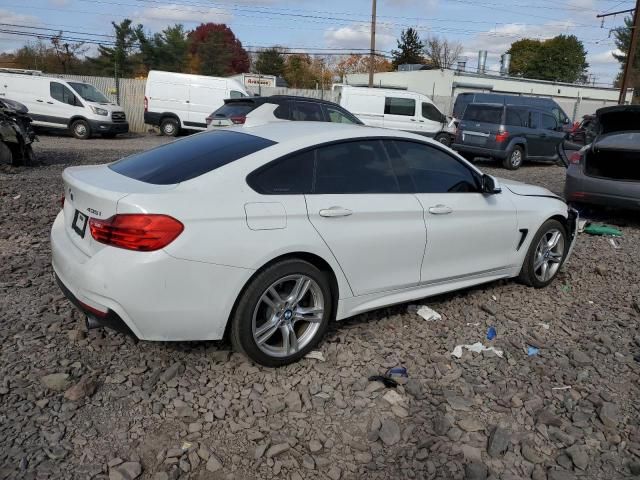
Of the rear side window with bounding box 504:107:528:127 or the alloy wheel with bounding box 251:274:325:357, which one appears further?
the rear side window with bounding box 504:107:528:127

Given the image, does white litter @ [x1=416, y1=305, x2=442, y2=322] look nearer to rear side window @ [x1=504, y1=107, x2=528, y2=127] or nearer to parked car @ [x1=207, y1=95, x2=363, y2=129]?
parked car @ [x1=207, y1=95, x2=363, y2=129]

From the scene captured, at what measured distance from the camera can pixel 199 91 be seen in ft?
68.4

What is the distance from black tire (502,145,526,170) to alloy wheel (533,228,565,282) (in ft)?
33.8

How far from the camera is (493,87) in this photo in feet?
136

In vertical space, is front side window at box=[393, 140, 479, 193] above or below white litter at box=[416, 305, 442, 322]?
above

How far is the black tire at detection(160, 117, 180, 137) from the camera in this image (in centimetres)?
2125

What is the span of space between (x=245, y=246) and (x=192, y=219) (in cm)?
33

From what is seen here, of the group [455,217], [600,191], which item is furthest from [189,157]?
[600,191]

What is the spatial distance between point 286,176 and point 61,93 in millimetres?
17975

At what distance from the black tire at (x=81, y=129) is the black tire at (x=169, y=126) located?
3235 mm

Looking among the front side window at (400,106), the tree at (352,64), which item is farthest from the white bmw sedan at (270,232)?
the tree at (352,64)

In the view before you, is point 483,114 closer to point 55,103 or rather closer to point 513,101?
point 513,101

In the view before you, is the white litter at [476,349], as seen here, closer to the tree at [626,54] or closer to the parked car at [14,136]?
the parked car at [14,136]

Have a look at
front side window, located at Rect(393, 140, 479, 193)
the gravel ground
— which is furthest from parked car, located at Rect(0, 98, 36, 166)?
front side window, located at Rect(393, 140, 479, 193)
